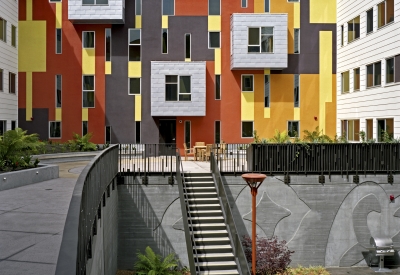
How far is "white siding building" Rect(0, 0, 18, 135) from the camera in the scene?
95.8 feet

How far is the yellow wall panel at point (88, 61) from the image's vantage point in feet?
107

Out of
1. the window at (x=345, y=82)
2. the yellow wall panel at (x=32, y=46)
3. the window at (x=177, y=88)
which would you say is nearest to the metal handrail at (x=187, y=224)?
the window at (x=177, y=88)

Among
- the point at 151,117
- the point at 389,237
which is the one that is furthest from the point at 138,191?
the point at 151,117

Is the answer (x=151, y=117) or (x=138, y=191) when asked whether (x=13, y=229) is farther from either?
(x=151, y=117)

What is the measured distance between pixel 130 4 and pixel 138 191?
18.4m

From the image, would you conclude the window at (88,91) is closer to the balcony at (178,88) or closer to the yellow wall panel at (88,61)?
the yellow wall panel at (88,61)

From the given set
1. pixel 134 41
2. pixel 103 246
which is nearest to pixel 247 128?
pixel 134 41

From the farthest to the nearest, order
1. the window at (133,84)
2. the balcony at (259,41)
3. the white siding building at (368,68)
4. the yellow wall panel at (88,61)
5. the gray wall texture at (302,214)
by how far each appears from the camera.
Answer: the window at (133,84)
the yellow wall panel at (88,61)
the balcony at (259,41)
the white siding building at (368,68)
the gray wall texture at (302,214)

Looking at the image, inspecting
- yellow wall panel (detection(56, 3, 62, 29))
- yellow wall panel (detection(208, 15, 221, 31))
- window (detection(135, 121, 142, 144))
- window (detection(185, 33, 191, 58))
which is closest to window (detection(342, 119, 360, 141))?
yellow wall panel (detection(208, 15, 221, 31))

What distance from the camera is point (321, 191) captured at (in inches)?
770

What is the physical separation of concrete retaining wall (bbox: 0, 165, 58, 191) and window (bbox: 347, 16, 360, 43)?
2036 centimetres

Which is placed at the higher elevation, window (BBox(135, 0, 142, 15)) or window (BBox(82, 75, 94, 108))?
window (BBox(135, 0, 142, 15))

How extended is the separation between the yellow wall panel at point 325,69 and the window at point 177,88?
9.73 metres

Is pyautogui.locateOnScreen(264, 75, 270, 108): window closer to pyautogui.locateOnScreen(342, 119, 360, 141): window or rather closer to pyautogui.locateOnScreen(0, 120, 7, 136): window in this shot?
pyautogui.locateOnScreen(342, 119, 360, 141): window
